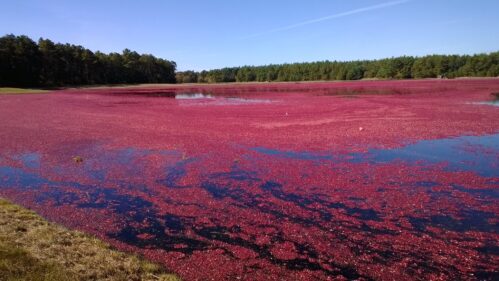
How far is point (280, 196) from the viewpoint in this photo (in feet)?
36.2

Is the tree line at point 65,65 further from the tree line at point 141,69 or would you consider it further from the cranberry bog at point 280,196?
the cranberry bog at point 280,196

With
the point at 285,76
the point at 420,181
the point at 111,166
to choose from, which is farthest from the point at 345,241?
the point at 285,76

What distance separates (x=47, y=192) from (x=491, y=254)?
11815 millimetres

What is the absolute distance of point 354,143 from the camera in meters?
18.4

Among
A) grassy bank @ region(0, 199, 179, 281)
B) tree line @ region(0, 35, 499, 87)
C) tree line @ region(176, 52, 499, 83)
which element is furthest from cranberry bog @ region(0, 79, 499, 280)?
tree line @ region(176, 52, 499, 83)

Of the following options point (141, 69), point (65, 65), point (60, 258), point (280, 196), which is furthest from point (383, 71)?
point (60, 258)

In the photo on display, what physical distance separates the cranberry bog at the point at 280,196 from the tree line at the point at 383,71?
360ft

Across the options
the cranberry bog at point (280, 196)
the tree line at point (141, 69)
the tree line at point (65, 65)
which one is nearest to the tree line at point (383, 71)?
the tree line at point (141, 69)

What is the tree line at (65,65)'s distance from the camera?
87312 mm

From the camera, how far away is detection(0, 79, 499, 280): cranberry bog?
723cm

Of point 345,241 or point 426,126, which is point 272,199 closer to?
point 345,241

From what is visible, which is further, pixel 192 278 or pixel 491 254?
pixel 491 254

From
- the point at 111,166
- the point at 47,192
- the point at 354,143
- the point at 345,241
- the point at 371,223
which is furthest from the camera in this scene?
the point at 354,143

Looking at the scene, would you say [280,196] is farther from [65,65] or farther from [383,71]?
[383,71]
